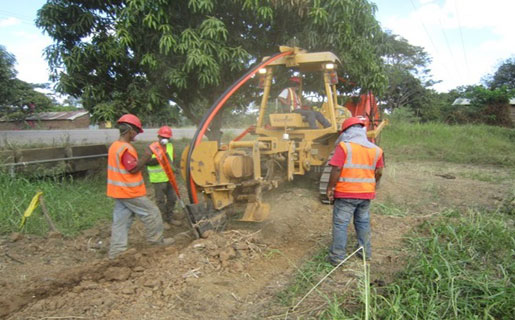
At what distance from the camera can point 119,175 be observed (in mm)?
3914

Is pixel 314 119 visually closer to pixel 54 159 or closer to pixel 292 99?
pixel 292 99

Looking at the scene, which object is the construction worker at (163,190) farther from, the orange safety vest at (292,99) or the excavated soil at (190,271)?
the orange safety vest at (292,99)

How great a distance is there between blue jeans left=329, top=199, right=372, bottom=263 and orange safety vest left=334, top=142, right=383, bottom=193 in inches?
5.6

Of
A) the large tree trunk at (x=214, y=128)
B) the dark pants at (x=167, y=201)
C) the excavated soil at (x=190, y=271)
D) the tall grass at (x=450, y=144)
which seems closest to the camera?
the excavated soil at (x=190, y=271)

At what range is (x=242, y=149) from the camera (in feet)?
16.1

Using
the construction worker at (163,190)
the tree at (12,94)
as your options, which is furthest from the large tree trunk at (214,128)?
the tree at (12,94)

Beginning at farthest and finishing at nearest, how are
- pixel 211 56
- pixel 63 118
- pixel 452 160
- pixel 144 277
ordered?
pixel 63 118 < pixel 452 160 < pixel 211 56 < pixel 144 277

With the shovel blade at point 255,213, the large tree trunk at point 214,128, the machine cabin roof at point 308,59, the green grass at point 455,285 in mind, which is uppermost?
the machine cabin roof at point 308,59

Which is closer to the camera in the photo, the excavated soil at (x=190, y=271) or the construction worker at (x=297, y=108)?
the excavated soil at (x=190, y=271)

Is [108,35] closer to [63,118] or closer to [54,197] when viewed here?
[54,197]

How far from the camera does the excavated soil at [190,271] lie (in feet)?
9.39

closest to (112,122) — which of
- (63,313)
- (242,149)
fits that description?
(242,149)

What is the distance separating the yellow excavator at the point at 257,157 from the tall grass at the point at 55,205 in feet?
6.25

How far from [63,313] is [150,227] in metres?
1.50
